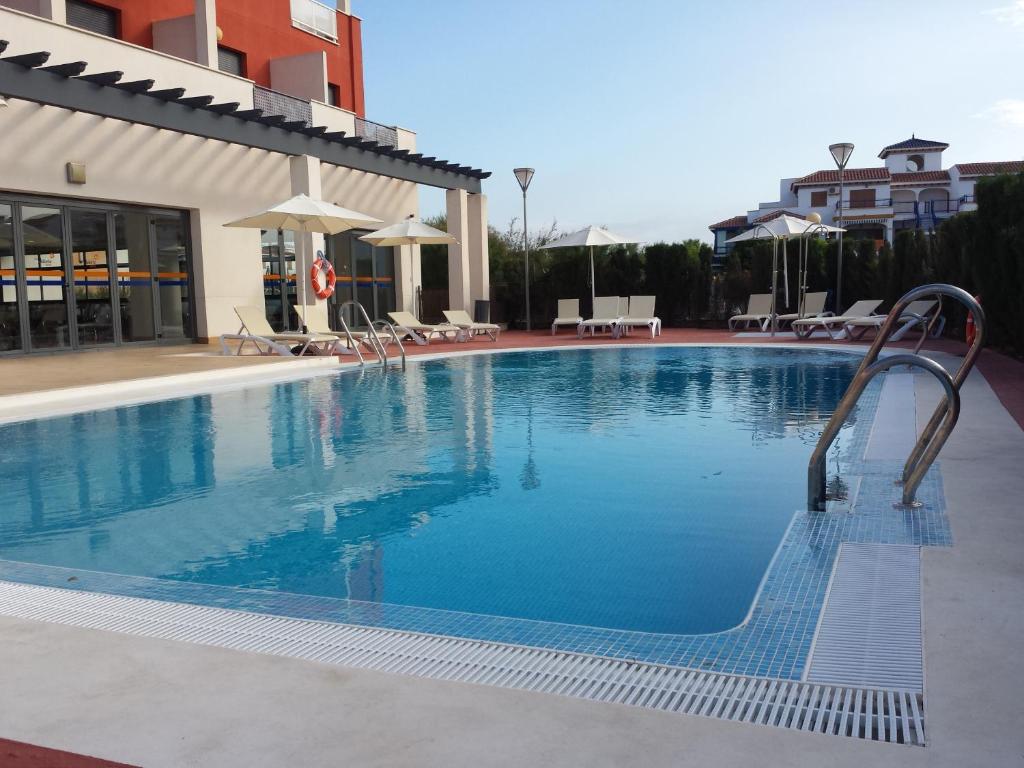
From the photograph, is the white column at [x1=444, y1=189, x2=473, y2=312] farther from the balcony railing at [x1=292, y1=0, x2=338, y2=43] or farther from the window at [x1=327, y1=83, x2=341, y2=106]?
the balcony railing at [x1=292, y1=0, x2=338, y2=43]

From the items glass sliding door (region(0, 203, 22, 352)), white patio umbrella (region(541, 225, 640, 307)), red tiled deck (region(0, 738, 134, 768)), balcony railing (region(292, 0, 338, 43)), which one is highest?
balcony railing (region(292, 0, 338, 43))

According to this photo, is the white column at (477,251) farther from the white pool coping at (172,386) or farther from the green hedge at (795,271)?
the white pool coping at (172,386)

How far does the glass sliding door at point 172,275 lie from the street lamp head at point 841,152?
1352 centimetres

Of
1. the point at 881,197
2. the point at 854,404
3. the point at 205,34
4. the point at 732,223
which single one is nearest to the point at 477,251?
the point at 205,34

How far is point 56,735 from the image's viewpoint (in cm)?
197

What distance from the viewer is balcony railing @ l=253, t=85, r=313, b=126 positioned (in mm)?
18125

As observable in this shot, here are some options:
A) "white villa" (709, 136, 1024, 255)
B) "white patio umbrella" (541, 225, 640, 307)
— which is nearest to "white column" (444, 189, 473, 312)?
"white patio umbrella" (541, 225, 640, 307)

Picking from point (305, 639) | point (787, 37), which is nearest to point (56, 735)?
point (305, 639)

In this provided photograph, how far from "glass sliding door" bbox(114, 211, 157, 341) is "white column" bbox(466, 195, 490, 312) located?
8603 millimetres

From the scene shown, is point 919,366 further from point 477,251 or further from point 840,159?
point 477,251

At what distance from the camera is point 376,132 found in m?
→ 21.9

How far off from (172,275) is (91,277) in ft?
5.82

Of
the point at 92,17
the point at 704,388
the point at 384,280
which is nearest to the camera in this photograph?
the point at 704,388

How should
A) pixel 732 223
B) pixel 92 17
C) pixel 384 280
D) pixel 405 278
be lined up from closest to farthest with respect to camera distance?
pixel 92 17
pixel 384 280
pixel 405 278
pixel 732 223
